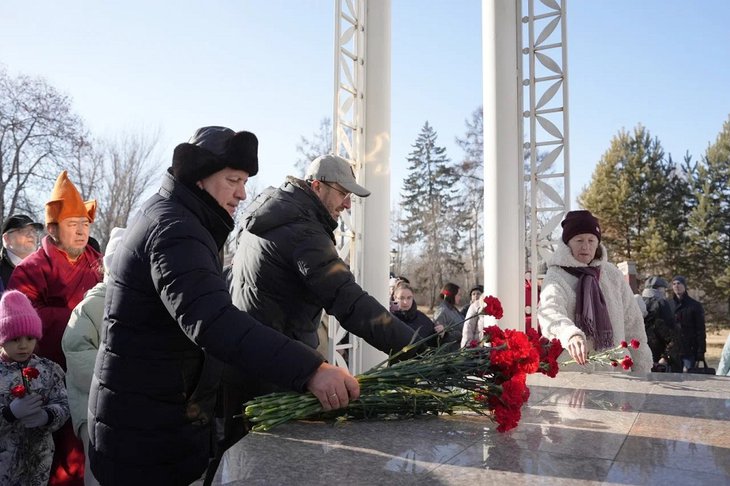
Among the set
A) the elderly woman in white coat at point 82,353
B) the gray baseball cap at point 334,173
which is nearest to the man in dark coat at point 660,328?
the gray baseball cap at point 334,173

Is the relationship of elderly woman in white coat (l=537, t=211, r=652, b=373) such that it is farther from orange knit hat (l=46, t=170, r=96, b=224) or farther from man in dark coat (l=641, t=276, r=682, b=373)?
man in dark coat (l=641, t=276, r=682, b=373)

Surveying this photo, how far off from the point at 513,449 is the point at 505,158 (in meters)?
4.63

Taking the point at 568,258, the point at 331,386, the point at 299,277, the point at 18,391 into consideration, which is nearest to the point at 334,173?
the point at 299,277

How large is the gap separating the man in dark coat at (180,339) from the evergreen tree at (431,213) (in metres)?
34.4

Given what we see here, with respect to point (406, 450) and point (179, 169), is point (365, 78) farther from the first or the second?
point (406, 450)

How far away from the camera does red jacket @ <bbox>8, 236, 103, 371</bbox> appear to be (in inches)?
157

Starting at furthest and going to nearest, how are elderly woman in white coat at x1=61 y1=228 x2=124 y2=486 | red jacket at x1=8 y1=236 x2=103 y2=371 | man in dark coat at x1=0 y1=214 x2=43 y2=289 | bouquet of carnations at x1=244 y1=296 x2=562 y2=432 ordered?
man in dark coat at x1=0 y1=214 x2=43 y2=289, red jacket at x1=8 y1=236 x2=103 y2=371, elderly woman in white coat at x1=61 y1=228 x2=124 y2=486, bouquet of carnations at x1=244 y1=296 x2=562 y2=432

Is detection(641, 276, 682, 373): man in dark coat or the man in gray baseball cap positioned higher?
the man in gray baseball cap

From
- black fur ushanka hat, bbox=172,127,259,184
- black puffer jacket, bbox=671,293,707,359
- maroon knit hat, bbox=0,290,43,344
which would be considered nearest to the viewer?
black fur ushanka hat, bbox=172,127,259,184

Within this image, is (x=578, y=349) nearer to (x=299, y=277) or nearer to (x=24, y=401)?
(x=299, y=277)

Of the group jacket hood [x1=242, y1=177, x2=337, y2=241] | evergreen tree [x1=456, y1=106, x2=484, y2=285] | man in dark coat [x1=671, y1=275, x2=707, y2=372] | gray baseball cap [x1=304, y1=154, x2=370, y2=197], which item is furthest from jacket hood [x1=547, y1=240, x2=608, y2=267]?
evergreen tree [x1=456, y1=106, x2=484, y2=285]

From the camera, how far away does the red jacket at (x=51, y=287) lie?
398 centimetres

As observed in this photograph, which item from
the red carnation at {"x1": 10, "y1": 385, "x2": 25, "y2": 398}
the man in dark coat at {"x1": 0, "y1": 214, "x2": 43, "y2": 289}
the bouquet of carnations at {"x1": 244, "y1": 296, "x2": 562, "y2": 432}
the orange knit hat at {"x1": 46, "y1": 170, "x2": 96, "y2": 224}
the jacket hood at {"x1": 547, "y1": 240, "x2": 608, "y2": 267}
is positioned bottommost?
the red carnation at {"x1": 10, "y1": 385, "x2": 25, "y2": 398}

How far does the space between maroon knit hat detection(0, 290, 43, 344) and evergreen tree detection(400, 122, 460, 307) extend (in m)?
33.4
